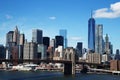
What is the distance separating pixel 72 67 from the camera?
18638 centimetres

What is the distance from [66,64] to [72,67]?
5.84 metres

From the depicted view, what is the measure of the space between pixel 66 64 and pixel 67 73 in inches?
352

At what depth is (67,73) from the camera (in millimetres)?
183250

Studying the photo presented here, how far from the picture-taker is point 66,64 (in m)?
191

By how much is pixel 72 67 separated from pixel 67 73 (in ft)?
16.7
